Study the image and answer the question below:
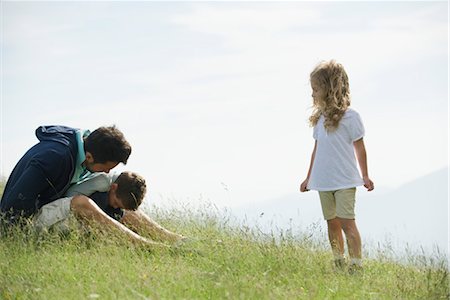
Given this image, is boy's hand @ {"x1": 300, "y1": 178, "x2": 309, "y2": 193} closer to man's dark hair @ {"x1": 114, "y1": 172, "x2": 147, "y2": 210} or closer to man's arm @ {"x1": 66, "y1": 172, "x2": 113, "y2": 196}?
man's dark hair @ {"x1": 114, "y1": 172, "x2": 147, "y2": 210}

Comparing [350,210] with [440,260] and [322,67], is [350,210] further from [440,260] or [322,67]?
[322,67]

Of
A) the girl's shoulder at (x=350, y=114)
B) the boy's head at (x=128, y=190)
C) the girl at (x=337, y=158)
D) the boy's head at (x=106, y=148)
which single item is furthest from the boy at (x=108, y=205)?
the girl's shoulder at (x=350, y=114)

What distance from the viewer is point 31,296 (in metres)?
4.86

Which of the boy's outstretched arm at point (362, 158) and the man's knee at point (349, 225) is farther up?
the boy's outstretched arm at point (362, 158)

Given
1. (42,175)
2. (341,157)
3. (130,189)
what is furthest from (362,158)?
(42,175)

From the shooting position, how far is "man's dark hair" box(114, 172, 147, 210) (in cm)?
683

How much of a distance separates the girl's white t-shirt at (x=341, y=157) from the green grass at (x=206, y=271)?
664 mm

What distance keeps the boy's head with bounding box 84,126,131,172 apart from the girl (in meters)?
1.83

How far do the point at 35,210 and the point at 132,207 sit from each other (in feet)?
3.07

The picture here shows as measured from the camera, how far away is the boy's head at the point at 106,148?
662 cm

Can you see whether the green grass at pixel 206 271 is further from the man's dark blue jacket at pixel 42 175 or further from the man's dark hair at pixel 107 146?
the man's dark hair at pixel 107 146

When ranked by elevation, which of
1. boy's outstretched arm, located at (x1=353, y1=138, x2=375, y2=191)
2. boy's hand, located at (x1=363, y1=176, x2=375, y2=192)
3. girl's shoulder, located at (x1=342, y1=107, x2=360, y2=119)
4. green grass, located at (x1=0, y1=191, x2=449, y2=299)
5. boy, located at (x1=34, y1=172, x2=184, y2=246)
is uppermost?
girl's shoulder, located at (x1=342, y1=107, x2=360, y2=119)

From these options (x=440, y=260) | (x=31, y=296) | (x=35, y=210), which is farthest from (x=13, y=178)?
(x=440, y=260)

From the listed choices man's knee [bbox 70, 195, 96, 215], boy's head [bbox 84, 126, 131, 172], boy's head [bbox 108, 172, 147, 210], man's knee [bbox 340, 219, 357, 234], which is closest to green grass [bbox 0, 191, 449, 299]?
man's knee [bbox 70, 195, 96, 215]
